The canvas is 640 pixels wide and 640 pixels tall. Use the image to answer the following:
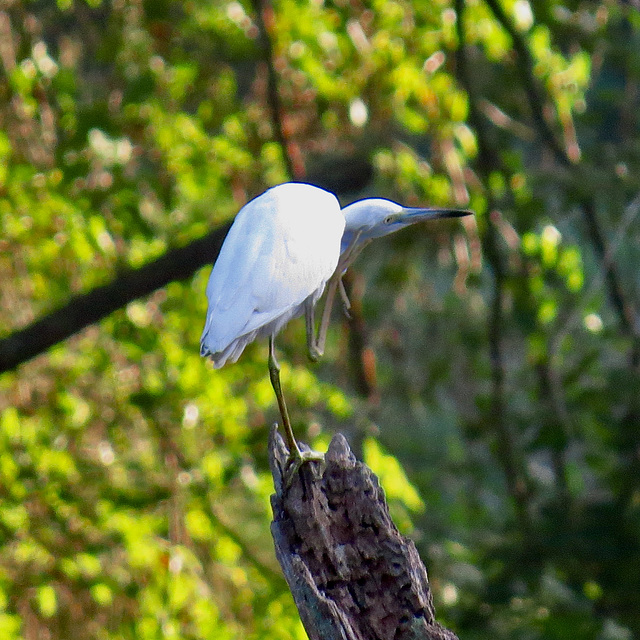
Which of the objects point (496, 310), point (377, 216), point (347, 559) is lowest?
point (496, 310)

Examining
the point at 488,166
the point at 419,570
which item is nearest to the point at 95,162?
the point at 488,166

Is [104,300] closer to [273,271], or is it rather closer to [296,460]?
[273,271]

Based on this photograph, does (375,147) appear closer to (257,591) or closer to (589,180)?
(589,180)

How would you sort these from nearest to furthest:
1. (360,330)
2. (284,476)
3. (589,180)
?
(284,476)
(589,180)
(360,330)

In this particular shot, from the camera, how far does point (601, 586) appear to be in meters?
4.24

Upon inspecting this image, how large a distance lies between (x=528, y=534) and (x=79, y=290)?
2.37 metres

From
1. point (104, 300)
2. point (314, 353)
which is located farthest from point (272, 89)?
point (314, 353)

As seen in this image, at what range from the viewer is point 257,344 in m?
4.27

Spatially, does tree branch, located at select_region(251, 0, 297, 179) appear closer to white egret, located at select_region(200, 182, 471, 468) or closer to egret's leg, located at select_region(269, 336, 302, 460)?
white egret, located at select_region(200, 182, 471, 468)

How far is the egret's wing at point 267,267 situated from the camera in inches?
85.5

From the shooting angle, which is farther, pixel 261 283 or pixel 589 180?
Result: pixel 589 180

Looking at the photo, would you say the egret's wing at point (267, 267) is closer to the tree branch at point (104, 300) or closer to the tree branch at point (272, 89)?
the tree branch at point (104, 300)

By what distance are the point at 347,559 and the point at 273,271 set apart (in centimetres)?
72

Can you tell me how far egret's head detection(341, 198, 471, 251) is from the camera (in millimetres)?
2588
